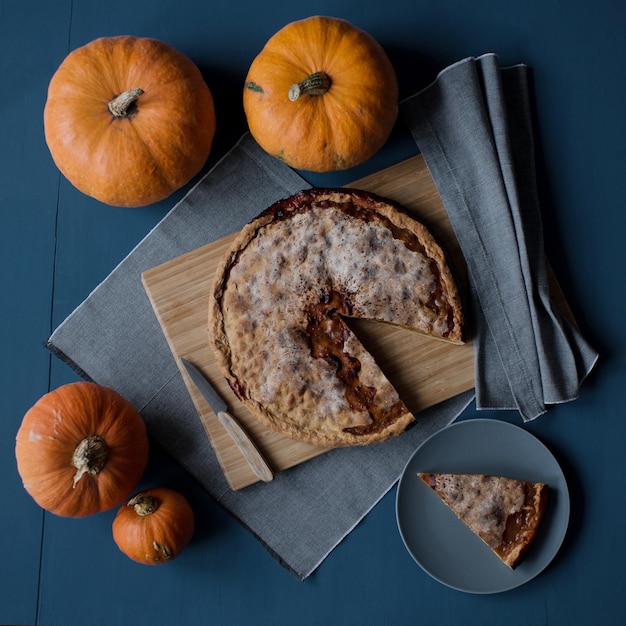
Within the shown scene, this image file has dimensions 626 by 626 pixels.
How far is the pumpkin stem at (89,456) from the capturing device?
318 cm

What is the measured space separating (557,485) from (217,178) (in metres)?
2.31

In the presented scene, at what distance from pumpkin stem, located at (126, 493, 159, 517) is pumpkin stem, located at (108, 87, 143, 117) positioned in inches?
70.1

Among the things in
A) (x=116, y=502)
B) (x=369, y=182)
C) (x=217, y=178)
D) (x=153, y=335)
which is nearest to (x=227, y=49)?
(x=217, y=178)

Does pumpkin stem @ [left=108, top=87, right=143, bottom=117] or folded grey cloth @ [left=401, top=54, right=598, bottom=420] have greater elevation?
pumpkin stem @ [left=108, top=87, right=143, bottom=117]

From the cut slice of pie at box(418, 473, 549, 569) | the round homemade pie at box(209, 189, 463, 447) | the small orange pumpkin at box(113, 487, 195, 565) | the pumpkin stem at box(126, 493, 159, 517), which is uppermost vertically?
the round homemade pie at box(209, 189, 463, 447)

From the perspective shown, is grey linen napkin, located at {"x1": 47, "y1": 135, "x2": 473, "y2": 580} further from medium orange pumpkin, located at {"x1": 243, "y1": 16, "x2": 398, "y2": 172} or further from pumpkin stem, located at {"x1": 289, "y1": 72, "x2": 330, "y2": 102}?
pumpkin stem, located at {"x1": 289, "y1": 72, "x2": 330, "y2": 102}

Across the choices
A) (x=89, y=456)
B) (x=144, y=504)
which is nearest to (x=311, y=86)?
(x=89, y=456)

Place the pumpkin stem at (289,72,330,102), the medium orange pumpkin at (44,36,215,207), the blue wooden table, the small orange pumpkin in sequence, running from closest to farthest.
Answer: the pumpkin stem at (289,72,330,102)
the medium orange pumpkin at (44,36,215,207)
the small orange pumpkin
the blue wooden table

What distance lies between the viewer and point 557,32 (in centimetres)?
372

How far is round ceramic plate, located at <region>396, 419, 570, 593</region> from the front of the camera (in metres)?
3.53

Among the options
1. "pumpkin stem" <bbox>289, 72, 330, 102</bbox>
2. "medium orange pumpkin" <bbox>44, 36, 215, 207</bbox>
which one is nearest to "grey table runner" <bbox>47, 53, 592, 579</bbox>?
"medium orange pumpkin" <bbox>44, 36, 215, 207</bbox>

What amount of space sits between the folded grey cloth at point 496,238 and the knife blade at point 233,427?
1113 mm

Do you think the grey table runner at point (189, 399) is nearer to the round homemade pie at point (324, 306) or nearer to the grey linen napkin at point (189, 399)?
the grey linen napkin at point (189, 399)

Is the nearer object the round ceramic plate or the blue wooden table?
the round ceramic plate
